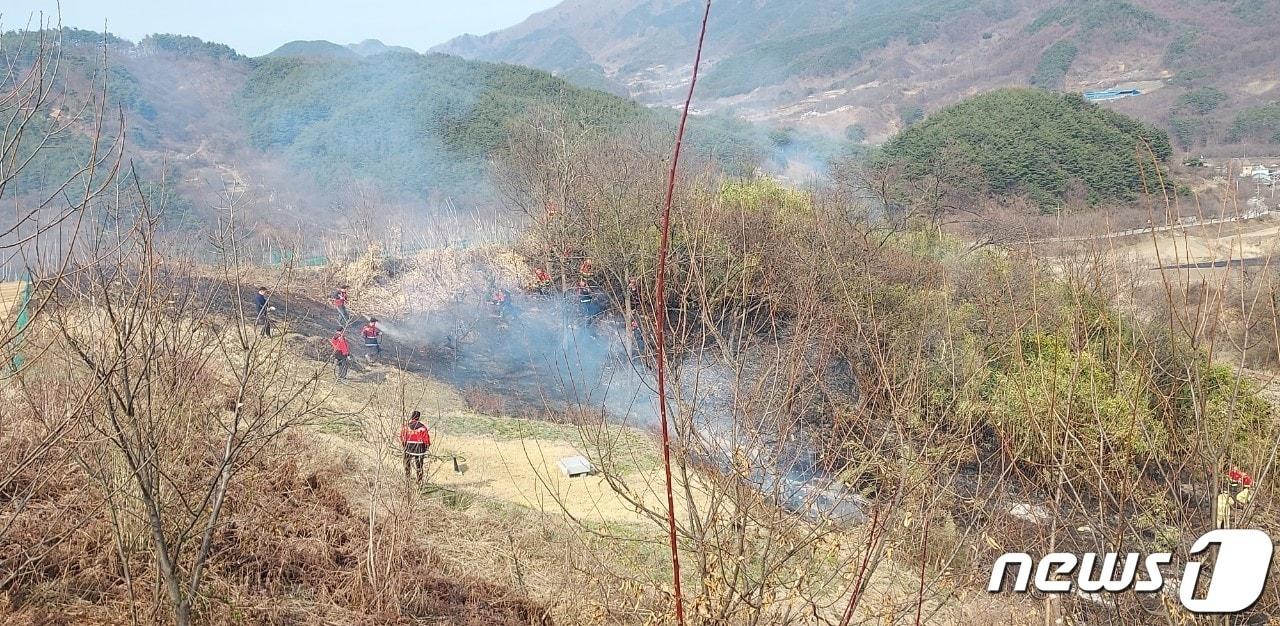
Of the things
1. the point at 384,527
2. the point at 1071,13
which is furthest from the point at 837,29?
the point at 384,527

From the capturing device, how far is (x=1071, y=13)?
3095 inches

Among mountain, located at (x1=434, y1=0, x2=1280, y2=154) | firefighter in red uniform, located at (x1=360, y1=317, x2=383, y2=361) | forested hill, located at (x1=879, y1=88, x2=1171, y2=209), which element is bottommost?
firefighter in red uniform, located at (x1=360, y1=317, x2=383, y2=361)

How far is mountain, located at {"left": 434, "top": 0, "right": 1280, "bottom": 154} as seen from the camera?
57966mm

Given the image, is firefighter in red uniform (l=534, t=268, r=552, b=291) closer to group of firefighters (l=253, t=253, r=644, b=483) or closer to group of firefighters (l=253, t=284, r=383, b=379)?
group of firefighters (l=253, t=253, r=644, b=483)

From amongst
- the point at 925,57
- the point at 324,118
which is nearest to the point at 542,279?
the point at 324,118

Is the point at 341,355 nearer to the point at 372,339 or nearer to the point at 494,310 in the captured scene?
the point at 372,339

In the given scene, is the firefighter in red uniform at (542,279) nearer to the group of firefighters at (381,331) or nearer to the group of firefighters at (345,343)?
the group of firefighters at (381,331)

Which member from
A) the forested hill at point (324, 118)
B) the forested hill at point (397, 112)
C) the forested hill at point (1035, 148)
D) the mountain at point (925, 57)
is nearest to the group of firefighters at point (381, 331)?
the forested hill at point (324, 118)

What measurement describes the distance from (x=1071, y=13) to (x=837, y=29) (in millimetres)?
25800

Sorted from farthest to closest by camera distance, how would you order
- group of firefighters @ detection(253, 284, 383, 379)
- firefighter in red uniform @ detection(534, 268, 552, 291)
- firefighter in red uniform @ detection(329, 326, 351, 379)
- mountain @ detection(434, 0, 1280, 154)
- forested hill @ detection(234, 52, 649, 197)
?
mountain @ detection(434, 0, 1280, 154) < forested hill @ detection(234, 52, 649, 197) < firefighter in red uniform @ detection(534, 268, 552, 291) < firefighter in red uniform @ detection(329, 326, 351, 379) < group of firefighters @ detection(253, 284, 383, 379)

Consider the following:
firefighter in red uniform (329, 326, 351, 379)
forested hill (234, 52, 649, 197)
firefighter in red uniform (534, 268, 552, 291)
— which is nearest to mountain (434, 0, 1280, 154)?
forested hill (234, 52, 649, 197)

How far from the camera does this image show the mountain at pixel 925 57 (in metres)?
58.0

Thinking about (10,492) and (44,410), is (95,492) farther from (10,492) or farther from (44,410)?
(10,492)

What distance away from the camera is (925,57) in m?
86.8
